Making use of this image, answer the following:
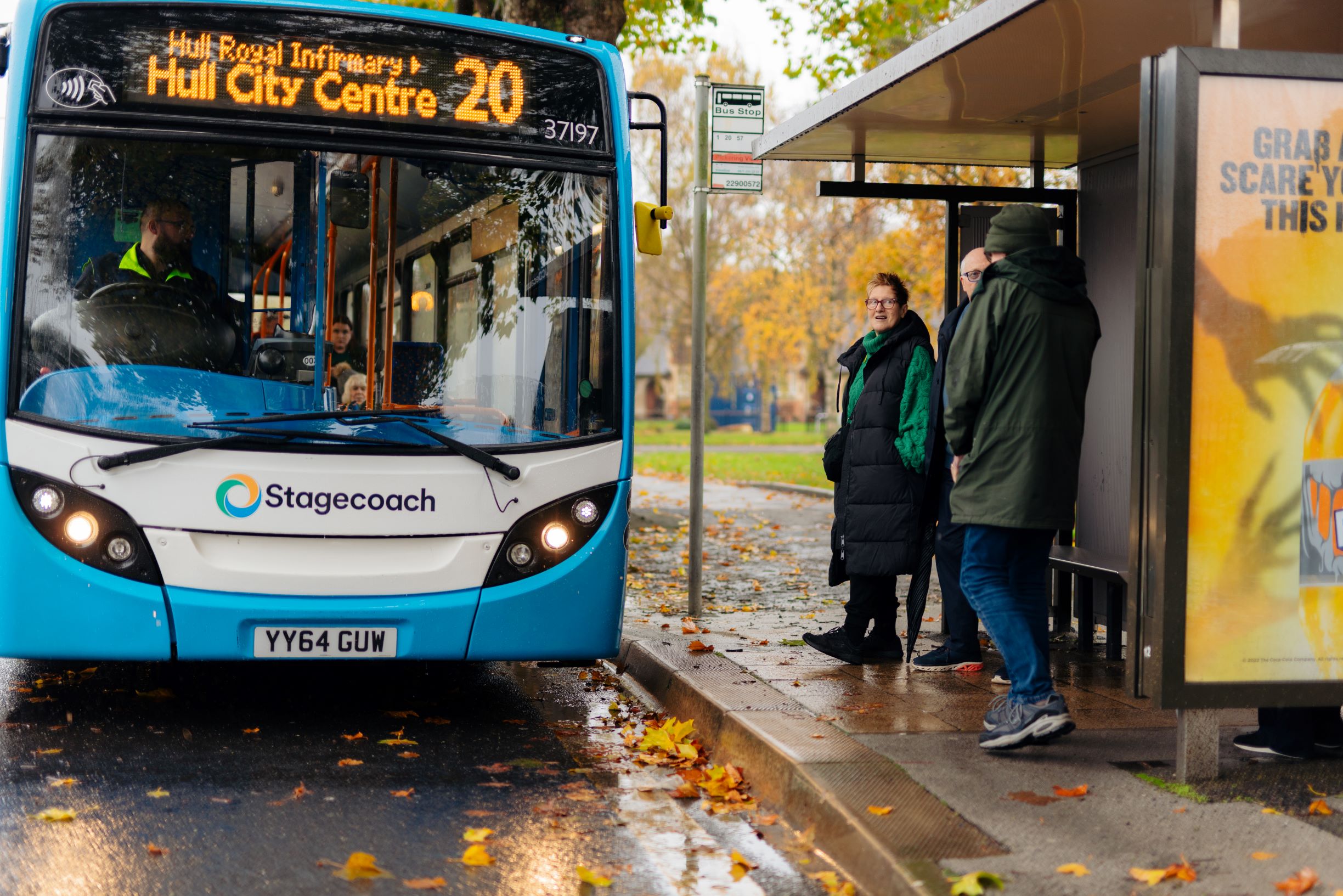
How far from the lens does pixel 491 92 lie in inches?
241

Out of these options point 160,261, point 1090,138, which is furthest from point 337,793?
point 1090,138

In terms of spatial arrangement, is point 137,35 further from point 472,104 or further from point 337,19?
point 472,104

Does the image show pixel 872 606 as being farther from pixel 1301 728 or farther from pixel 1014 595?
pixel 1301 728

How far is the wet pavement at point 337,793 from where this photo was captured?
4.12 metres

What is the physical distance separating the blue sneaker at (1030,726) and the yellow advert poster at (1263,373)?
60 cm

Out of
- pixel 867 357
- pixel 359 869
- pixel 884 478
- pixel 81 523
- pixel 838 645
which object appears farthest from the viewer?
pixel 838 645

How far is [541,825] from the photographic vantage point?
4645mm

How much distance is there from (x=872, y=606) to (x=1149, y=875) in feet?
10.9

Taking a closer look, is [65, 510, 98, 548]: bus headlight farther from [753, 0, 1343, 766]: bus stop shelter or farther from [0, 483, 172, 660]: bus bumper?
[753, 0, 1343, 766]: bus stop shelter

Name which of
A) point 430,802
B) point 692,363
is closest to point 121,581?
point 430,802

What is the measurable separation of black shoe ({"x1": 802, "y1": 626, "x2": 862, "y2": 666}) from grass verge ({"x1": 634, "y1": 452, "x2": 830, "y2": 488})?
1317 centimetres

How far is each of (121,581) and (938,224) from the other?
56.7ft

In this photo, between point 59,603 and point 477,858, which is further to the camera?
point 59,603

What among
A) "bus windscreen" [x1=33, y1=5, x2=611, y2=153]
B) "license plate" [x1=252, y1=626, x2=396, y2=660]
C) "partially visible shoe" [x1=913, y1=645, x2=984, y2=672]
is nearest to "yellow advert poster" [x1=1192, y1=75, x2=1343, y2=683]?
"partially visible shoe" [x1=913, y1=645, x2=984, y2=672]
